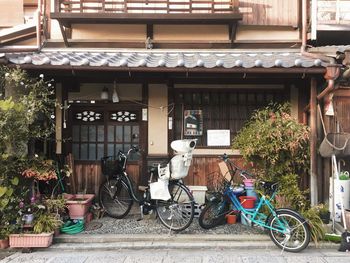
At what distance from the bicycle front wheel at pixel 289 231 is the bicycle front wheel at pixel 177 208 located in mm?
1625

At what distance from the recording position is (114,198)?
28.9ft

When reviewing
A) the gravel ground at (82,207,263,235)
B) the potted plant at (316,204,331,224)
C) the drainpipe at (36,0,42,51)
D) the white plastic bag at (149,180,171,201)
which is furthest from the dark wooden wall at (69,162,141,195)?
the potted plant at (316,204,331,224)

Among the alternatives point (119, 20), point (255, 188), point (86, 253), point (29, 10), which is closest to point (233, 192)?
point (255, 188)

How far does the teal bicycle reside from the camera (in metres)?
6.68

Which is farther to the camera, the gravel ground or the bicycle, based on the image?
the gravel ground

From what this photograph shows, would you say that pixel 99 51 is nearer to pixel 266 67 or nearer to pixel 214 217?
pixel 266 67

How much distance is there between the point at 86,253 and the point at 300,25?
7415 millimetres

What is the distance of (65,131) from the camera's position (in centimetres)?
960

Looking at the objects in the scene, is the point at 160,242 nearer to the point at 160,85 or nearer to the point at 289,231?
the point at 289,231

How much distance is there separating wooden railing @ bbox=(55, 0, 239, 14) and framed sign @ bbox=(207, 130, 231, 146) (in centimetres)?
305

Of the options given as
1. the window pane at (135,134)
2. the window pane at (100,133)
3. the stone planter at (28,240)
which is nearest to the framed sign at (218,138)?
the window pane at (135,134)

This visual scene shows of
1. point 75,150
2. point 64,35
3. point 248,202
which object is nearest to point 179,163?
point 248,202

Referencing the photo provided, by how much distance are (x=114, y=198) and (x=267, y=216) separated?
144 inches

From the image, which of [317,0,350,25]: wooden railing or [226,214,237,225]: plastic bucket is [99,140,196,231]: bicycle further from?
[317,0,350,25]: wooden railing
